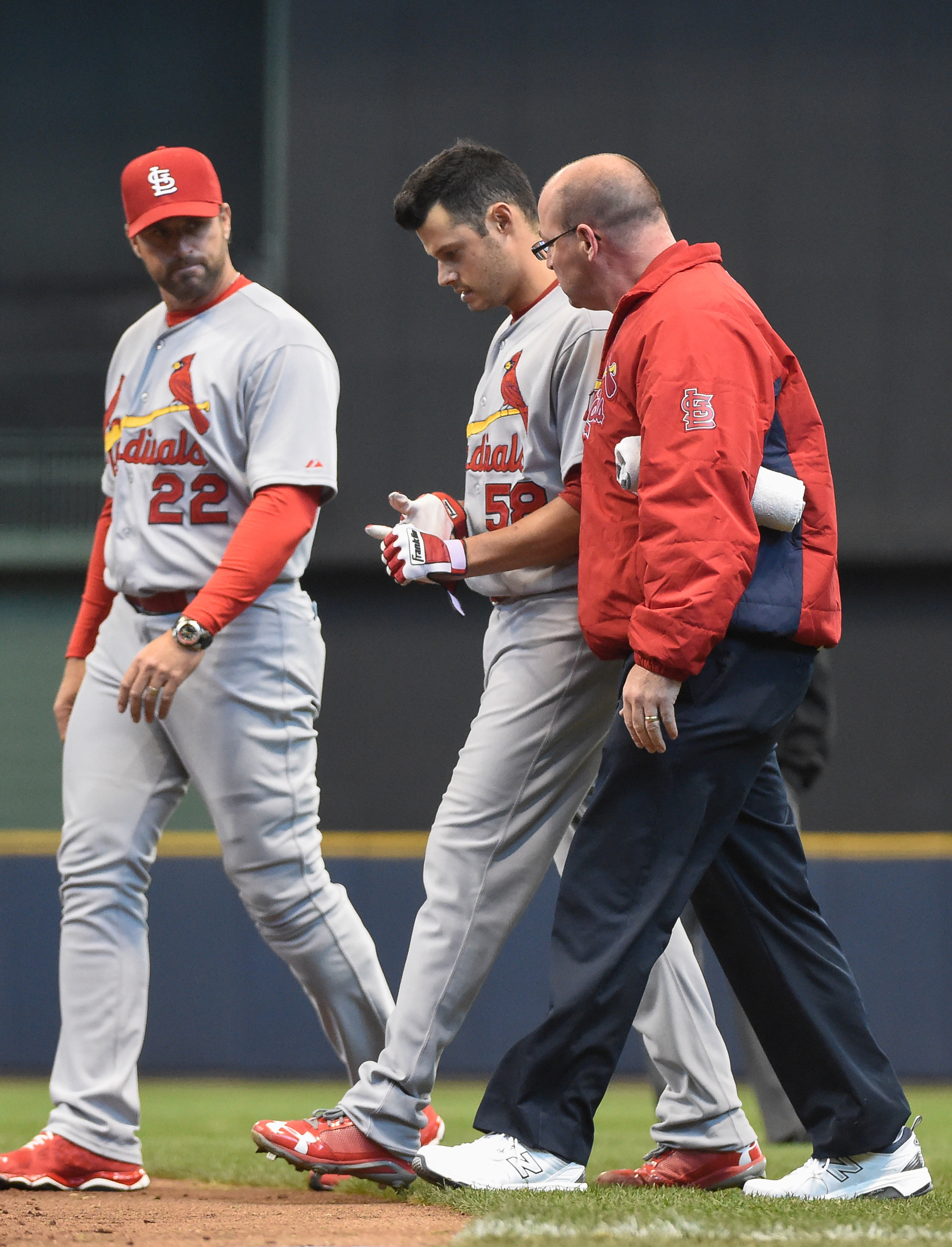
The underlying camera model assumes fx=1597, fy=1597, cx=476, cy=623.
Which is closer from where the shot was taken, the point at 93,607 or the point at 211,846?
the point at 93,607

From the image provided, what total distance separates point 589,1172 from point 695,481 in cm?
202

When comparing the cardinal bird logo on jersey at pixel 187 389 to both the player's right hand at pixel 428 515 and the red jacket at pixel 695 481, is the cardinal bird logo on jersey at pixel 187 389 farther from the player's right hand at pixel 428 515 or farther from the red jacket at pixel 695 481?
the red jacket at pixel 695 481

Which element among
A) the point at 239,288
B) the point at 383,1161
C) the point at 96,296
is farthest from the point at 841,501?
the point at 383,1161

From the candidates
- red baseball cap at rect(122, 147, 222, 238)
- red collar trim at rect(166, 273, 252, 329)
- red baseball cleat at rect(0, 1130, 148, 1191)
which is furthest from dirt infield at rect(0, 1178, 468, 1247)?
red baseball cap at rect(122, 147, 222, 238)

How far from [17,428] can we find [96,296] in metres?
1.25

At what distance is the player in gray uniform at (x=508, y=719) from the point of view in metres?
3.06

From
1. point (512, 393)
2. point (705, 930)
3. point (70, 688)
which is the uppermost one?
point (512, 393)

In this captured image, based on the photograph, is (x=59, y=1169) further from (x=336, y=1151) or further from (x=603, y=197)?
(x=603, y=197)

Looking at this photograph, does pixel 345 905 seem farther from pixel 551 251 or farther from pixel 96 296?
pixel 96 296

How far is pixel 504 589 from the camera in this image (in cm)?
329

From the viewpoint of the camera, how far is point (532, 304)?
135 inches

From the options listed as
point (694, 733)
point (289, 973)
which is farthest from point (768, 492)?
point (289, 973)

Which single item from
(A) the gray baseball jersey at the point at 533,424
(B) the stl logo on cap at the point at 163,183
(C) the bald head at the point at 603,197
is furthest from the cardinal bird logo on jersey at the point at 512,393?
(B) the stl logo on cap at the point at 163,183

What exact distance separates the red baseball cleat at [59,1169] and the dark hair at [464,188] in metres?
2.03
